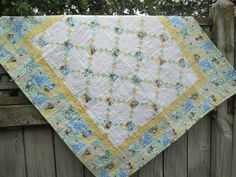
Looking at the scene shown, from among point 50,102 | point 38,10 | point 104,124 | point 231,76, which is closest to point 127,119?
point 104,124

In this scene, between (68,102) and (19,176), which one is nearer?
(68,102)

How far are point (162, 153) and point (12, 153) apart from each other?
0.93m

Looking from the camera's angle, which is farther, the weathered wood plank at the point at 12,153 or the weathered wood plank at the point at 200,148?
the weathered wood plank at the point at 200,148

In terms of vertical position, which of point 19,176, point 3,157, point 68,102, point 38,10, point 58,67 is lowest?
point 19,176

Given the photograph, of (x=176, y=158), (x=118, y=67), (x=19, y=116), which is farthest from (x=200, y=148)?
(x=19, y=116)

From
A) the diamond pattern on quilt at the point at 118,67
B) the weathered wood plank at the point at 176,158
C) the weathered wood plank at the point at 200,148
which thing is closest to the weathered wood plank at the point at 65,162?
the diamond pattern on quilt at the point at 118,67

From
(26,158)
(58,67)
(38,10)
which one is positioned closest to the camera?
(58,67)

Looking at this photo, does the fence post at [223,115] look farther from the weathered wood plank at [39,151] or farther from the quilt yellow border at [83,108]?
the weathered wood plank at [39,151]

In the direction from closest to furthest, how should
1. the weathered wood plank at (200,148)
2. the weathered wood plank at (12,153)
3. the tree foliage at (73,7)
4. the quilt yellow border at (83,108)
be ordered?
the quilt yellow border at (83,108) → the weathered wood plank at (12,153) → the tree foliage at (73,7) → the weathered wood plank at (200,148)

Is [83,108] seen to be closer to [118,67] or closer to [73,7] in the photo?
[118,67]

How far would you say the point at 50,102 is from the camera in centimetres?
167

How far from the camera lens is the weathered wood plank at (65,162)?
1805 mm

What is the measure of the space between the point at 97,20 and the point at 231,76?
918 millimetres

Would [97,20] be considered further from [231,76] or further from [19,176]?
[19,176]
